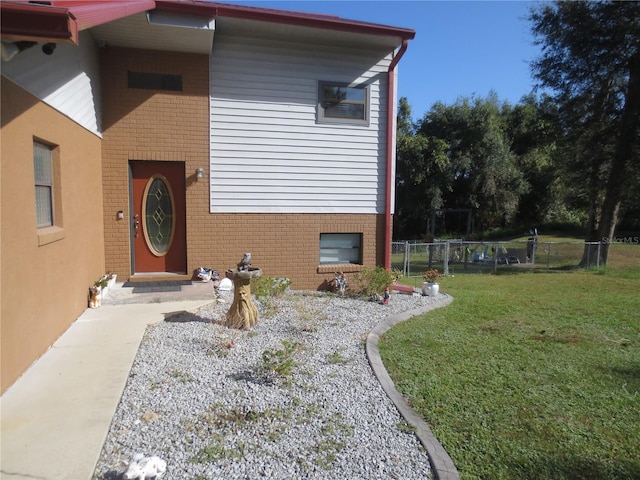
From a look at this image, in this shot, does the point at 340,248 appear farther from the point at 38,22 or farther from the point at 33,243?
the point at 38,22

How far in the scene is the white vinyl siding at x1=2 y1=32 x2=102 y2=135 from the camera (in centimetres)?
395

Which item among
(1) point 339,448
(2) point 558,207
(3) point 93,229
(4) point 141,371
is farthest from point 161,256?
(2) point 558,207

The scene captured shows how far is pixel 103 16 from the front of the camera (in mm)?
4027

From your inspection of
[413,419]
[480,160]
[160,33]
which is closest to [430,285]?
[413,419]

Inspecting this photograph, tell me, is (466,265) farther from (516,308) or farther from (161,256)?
(161,256)

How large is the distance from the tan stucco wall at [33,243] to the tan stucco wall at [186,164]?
3.70ft

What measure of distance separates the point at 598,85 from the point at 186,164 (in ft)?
52.0

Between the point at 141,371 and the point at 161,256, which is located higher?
the point at 161,256

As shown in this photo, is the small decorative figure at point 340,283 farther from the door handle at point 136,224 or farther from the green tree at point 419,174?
the green tree at point 419,174

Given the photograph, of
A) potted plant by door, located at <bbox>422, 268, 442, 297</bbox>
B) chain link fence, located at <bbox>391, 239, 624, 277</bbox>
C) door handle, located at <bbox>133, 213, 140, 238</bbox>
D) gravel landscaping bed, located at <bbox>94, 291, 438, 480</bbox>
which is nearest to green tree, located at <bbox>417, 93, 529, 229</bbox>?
chain link fence, located at <bbox>391, 239, 624, 277</bbox>

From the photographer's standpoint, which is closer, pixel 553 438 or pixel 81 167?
pixel 553 438

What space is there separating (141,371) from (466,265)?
48.7ft

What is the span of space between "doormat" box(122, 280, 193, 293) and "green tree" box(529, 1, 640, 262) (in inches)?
629

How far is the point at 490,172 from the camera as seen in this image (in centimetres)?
2931
